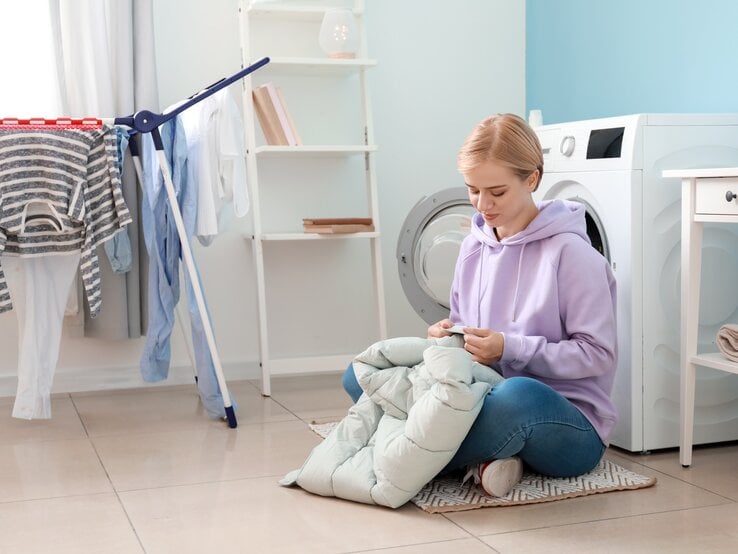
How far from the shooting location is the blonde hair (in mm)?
2170

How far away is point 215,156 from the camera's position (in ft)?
9.64

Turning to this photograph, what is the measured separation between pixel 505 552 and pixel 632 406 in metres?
0.80

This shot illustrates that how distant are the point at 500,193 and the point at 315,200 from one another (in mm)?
1651

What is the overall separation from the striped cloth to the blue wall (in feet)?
5.52

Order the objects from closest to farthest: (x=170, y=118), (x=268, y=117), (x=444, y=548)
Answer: (x=444, y=548) < (x=170, y=118) < (x=268, y=117)

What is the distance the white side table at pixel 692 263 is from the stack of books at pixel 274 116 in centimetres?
147

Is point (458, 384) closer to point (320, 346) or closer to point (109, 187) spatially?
point (109, 187)

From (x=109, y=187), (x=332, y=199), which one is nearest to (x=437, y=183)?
(x=332, y=199)

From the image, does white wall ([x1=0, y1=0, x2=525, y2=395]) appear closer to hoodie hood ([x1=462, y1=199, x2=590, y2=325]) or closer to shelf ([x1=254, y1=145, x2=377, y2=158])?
shelf ([x1=254, y1=145, x2=377, y2=158])

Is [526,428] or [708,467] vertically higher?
[526,428]

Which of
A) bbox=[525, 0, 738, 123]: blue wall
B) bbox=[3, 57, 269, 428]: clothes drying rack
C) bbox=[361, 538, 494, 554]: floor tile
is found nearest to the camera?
bbox=[361, 538, 494, 554]: floor tile

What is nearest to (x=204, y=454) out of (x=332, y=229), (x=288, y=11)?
(x=332, y=229)

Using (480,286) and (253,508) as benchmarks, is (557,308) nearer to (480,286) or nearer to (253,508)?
(480,286)

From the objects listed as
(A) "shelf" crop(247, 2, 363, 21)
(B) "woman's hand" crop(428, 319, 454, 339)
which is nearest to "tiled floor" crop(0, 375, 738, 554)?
(B) "woman's hand" crop(428, 319, 454, 339)
